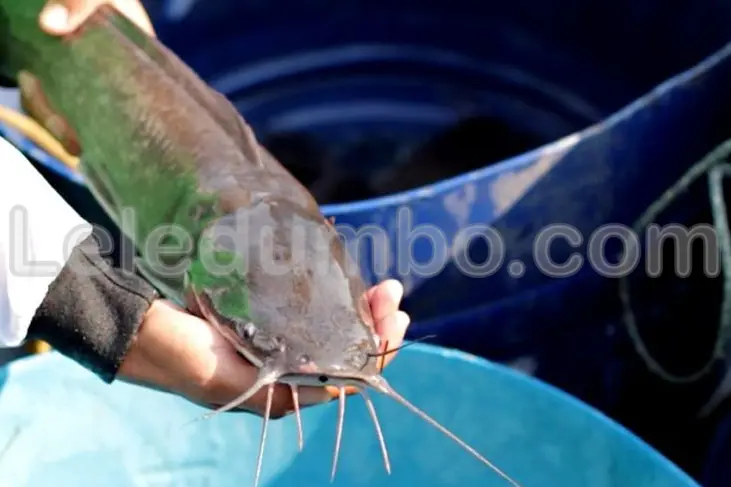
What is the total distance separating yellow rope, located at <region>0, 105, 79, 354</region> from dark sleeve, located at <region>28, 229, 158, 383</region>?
404 mm

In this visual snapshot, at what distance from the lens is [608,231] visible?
1.25 meters

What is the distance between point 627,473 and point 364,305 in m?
0.26

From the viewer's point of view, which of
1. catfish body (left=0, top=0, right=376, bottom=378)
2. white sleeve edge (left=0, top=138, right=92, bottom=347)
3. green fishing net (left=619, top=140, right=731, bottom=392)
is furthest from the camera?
green fishing net (left=619, top=140, right=731, bottom=392)

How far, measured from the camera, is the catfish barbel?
82 cm

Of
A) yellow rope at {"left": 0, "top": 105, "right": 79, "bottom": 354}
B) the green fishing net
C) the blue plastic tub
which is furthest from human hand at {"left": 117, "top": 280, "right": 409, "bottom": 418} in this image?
the green fishing net

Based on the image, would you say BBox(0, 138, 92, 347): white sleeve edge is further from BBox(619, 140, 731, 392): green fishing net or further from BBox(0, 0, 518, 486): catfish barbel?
BBox(619, 140, 731, 392): green fishing net

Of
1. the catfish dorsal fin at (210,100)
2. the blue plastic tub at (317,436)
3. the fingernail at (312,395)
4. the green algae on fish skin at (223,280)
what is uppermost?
the catfish dorsal fin at (210,100)

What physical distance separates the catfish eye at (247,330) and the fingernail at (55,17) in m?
0.59

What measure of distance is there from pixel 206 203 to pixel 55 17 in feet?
1.27

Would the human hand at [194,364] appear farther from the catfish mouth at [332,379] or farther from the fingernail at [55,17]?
the fingernail at [55,17]

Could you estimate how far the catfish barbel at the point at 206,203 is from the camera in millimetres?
821

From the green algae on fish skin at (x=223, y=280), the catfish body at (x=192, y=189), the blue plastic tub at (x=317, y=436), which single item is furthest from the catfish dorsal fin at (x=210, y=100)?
the blue plastic tub at (x=317, y=436)

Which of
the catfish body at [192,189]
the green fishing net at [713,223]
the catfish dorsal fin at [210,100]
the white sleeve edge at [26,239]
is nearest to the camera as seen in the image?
the white sleeve edge at [26,239]

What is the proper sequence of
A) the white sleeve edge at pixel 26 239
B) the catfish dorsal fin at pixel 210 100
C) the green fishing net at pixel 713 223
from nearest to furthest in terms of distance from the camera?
1. the white sleeve edge at pixel 26 239
2. the catfish dorsal fin at pixel 210 100
3. the green fishing net at pixel 713 223
